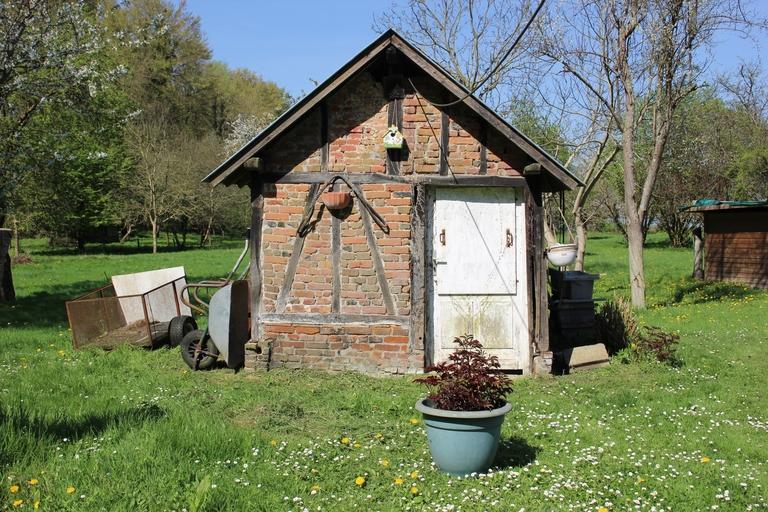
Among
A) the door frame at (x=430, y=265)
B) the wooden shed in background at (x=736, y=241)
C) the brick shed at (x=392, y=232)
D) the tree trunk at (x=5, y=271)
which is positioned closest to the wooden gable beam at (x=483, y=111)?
the brick shed at (x=392, y=232)

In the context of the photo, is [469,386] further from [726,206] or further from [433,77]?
[726,206]

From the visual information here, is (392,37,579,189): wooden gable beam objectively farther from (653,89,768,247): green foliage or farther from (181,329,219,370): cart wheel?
(653,89,768,247): green foliage

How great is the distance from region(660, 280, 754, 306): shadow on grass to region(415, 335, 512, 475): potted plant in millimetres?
14568

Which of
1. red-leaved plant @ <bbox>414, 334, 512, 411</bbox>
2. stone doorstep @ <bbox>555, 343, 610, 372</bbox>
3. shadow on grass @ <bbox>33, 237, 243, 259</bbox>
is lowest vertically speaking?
stone doorstep @ <bbox>555, 343, 610, 372</bbox>

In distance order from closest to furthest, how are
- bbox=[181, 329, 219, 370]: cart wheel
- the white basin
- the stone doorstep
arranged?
bbox=[181, 329, 219, 370]: cart wheel < the stone doorstep < the white basin

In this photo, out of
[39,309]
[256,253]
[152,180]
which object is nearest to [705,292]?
[256,253]

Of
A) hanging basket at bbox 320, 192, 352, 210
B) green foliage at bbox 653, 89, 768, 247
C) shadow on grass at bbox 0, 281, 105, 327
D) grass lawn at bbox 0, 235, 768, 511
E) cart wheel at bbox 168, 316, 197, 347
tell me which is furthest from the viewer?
green foliage at bbox 653, 89, 768, 247

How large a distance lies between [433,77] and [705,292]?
14.4 meters

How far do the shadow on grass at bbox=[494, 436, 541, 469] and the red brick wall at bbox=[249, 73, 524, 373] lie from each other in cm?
297

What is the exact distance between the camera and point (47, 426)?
6.12 metres

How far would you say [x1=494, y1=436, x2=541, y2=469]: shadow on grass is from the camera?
229 inches

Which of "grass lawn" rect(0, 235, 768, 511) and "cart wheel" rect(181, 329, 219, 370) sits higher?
"cart wheel" rect(181, 329, 219, 370)

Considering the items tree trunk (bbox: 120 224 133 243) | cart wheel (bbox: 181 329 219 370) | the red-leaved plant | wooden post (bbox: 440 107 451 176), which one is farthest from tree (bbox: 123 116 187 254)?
the red-leaved plant

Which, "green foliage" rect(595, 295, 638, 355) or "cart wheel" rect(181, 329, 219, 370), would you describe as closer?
"cart wheel" rect(181, 329, 219, 370)
